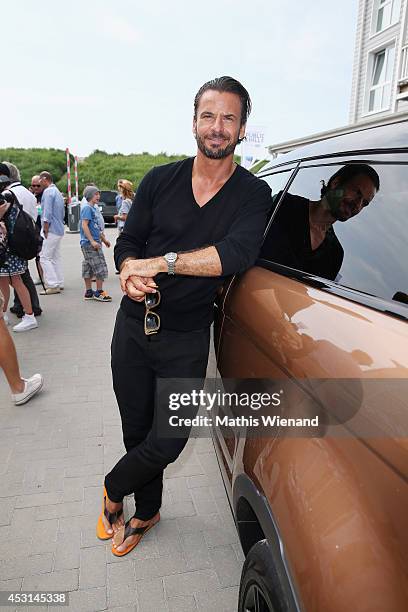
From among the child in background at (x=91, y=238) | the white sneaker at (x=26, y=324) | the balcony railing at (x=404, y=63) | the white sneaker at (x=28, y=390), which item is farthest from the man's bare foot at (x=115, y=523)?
the balcony railing at (x=404, y=63)

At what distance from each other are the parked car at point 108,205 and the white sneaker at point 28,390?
20.2 metres

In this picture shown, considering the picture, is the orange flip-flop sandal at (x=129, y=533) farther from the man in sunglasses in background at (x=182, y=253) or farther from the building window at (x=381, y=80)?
the building window at (x=381, y=80)

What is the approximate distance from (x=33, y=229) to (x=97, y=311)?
7.30 feet

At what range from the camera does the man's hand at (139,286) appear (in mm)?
1714

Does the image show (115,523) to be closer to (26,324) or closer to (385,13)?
(26,324)

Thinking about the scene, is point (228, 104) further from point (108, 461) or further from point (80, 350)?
point (80, 350)

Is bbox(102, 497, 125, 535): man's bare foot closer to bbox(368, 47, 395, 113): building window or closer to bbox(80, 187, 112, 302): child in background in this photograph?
bbox(80, 187, 112, 302): child in background

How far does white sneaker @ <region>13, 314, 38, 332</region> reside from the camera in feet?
17.8

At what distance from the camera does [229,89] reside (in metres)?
1.79

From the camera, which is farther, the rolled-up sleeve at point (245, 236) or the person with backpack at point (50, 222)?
the person with backpack at point (50, 222)

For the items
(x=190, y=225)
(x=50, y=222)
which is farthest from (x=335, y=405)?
(x=50, y=222)

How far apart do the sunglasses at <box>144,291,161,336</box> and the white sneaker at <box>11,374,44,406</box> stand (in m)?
2.20

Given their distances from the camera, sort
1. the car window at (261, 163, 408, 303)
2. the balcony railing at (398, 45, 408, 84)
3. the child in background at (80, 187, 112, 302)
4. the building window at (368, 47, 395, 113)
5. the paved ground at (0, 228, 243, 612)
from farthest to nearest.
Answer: the building window at (368, 47, 395, 113)
the balcony railing at (398, 45, 408, 84)
the child in background at (80, 187, 112, 302)
the paved ground at (0, 228, 243, 612)
the car window at (261, 163, 408, 303)

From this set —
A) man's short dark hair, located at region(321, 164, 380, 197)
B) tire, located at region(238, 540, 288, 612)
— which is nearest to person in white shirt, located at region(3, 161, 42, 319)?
man's short dark hair, located at region(321, 164, 380, 197)
